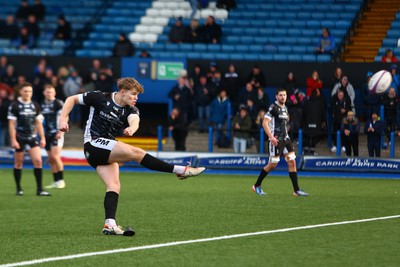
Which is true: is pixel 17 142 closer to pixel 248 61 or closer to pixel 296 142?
pixel 296 142

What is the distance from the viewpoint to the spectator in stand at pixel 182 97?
26219mm

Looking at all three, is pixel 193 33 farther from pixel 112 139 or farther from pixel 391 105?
pixel 112 139

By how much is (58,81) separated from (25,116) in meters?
11.3

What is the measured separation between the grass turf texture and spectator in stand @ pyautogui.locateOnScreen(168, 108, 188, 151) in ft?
16.7

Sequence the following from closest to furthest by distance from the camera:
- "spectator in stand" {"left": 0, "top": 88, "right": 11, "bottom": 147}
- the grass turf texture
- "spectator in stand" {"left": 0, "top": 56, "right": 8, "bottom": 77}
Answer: the grass turf texture, "spectator in stand" {"left": 0, "top": 88, "right": 11, "bottom": 147}, "spectator in stand" {"left": 0, "top": 56, "right": 8, "bottom": 77}

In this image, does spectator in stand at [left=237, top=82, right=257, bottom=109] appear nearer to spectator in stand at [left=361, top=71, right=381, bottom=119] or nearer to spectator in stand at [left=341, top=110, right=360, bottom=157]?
spectator in stand at [left=361, top=71, right=381, bottom=119]

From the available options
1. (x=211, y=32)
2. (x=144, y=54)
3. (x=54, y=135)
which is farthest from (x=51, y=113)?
(x=211, y=32)

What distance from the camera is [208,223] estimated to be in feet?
38.5

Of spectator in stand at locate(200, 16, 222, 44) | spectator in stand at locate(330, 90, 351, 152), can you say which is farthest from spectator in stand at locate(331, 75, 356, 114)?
spectator in stand at locate(200, 16, 222, 44)

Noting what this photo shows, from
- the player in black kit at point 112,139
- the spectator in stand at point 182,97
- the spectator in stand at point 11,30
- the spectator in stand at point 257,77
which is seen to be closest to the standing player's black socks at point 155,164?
the player in black kit at point 112,139

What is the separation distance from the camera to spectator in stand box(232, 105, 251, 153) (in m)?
24.6

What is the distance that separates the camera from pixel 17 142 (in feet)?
54.5

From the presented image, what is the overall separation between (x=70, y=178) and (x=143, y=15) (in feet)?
36.5

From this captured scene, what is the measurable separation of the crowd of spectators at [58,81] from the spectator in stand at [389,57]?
7848 millimetres
